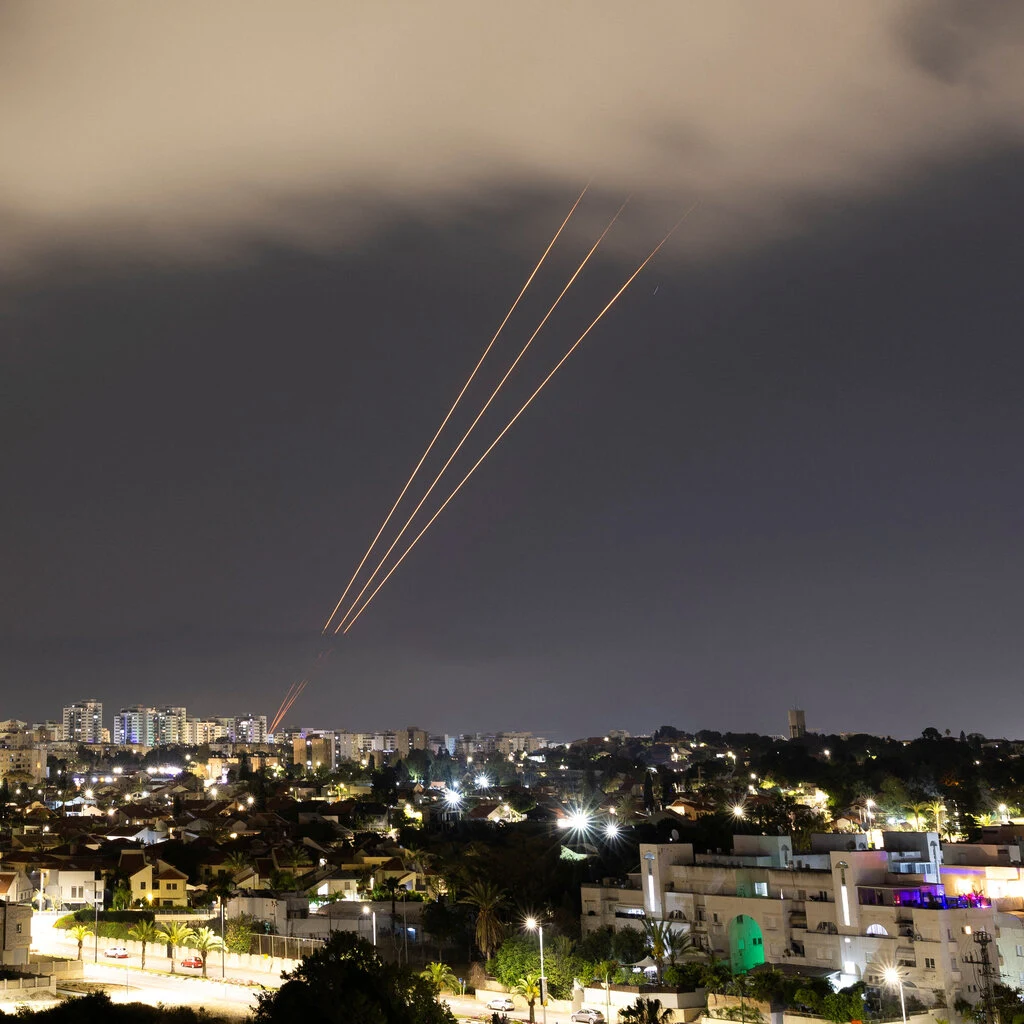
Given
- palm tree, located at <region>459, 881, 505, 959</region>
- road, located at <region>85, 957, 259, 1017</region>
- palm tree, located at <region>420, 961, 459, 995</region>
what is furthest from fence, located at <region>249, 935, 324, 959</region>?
palm tree, located at <region>459, 881, 505, 959</region>

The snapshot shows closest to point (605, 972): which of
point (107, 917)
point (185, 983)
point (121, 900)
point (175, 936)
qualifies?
point (185, 983)

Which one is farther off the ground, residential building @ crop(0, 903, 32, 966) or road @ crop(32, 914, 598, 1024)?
residential building @ crop(0, 903, 32, 966)

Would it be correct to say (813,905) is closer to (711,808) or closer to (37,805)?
(711,808)

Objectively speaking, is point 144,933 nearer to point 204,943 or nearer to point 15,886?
point 204,943

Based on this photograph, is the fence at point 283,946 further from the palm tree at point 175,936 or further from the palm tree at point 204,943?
the palm tree at point 175,936

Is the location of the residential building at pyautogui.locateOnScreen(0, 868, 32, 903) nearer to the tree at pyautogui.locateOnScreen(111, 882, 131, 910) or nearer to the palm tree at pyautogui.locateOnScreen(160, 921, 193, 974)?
the tree at pyautogui.locateOnScreen(111, 882, 131, 910)

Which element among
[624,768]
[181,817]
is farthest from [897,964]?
[624,768]

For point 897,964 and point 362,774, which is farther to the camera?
point 362,774
